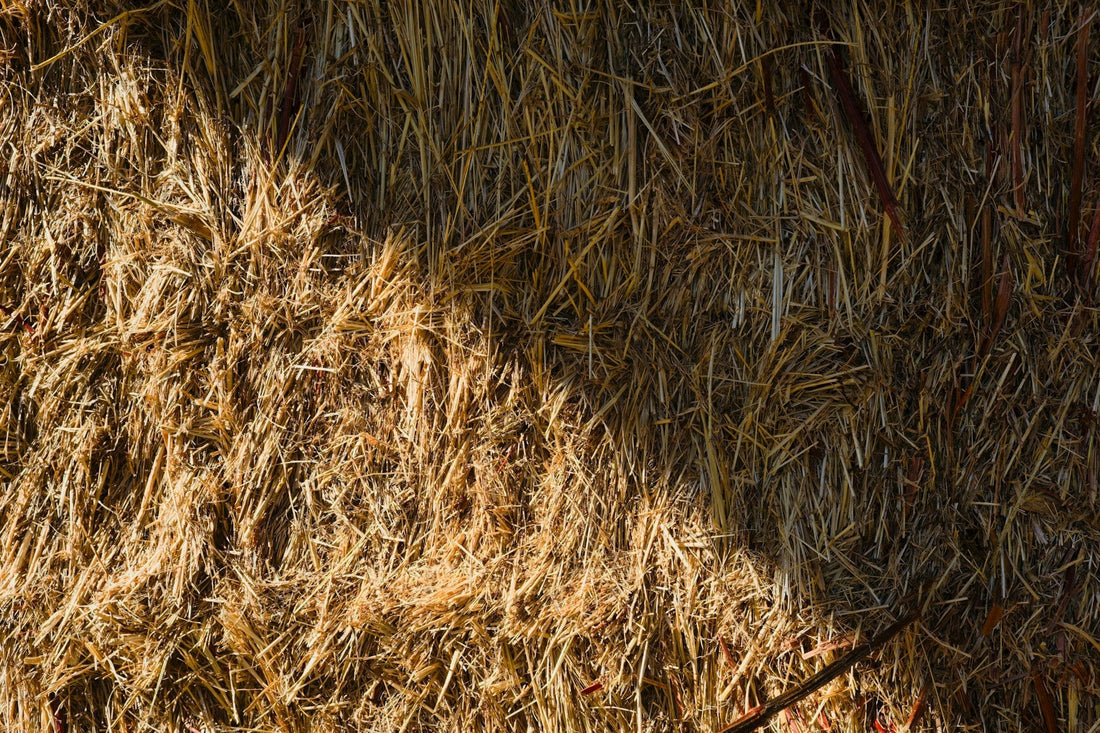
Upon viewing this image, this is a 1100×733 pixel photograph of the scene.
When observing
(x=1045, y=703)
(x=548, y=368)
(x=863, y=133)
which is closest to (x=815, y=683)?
(x=1045, y=703)

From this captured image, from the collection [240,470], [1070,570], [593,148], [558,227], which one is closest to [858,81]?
[593,148]

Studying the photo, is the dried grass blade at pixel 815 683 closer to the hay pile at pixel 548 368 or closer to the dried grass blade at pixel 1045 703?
the hay pile at pixel 548 368

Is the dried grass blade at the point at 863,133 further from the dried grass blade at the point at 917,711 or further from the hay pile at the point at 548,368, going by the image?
the dried grass blade at the point at 917,711

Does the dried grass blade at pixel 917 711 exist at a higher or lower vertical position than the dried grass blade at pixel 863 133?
lower

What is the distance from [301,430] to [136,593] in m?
0.50

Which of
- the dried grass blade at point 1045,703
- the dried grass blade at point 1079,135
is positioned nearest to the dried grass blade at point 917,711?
the dried grass blade at point 1045,703

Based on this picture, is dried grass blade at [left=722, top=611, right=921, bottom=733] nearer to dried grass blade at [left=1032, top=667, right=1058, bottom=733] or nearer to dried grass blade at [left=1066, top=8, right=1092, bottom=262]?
dried grass blade at [left=1032, top=667, right=1058, bottom=733]

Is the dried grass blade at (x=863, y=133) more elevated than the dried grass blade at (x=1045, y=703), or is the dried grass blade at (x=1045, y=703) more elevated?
the dried grass blade at (x=863, y=133)

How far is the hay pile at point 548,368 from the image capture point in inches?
62.6

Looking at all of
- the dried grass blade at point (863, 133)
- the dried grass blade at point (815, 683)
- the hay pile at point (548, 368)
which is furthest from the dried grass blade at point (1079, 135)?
Answer: the dried grass blade at point (815, 683)

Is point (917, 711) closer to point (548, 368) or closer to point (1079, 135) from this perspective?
point (548, 368)

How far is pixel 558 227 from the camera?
5.54 feet

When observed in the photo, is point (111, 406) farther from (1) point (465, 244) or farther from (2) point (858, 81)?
(2) point (858, 81)

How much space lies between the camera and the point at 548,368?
169 centimetres
